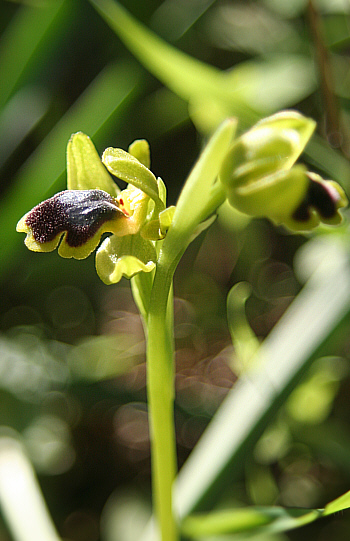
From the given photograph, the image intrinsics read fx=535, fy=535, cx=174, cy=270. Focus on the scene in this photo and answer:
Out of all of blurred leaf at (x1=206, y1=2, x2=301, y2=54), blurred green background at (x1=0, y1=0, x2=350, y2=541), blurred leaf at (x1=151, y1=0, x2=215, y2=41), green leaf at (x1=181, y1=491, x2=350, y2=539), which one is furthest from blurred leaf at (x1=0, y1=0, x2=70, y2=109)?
green leaf at (x1=181, y1=491, x2=350, y2=539)

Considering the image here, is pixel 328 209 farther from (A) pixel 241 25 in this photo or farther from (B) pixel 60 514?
(A) pixel 241 25

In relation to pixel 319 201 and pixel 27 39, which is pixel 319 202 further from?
pixel 27 39

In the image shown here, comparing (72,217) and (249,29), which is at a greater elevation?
(72,217)

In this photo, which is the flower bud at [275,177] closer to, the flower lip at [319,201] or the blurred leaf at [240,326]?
the flower lip at [319,201]

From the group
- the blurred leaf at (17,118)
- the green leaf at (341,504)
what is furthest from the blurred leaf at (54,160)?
the green leaf at (341,504)

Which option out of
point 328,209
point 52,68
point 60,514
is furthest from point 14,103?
point 328,209

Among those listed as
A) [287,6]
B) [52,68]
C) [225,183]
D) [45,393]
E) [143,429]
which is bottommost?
[143,429]

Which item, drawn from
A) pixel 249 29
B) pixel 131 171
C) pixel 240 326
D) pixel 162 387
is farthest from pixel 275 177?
pixel 249 29
